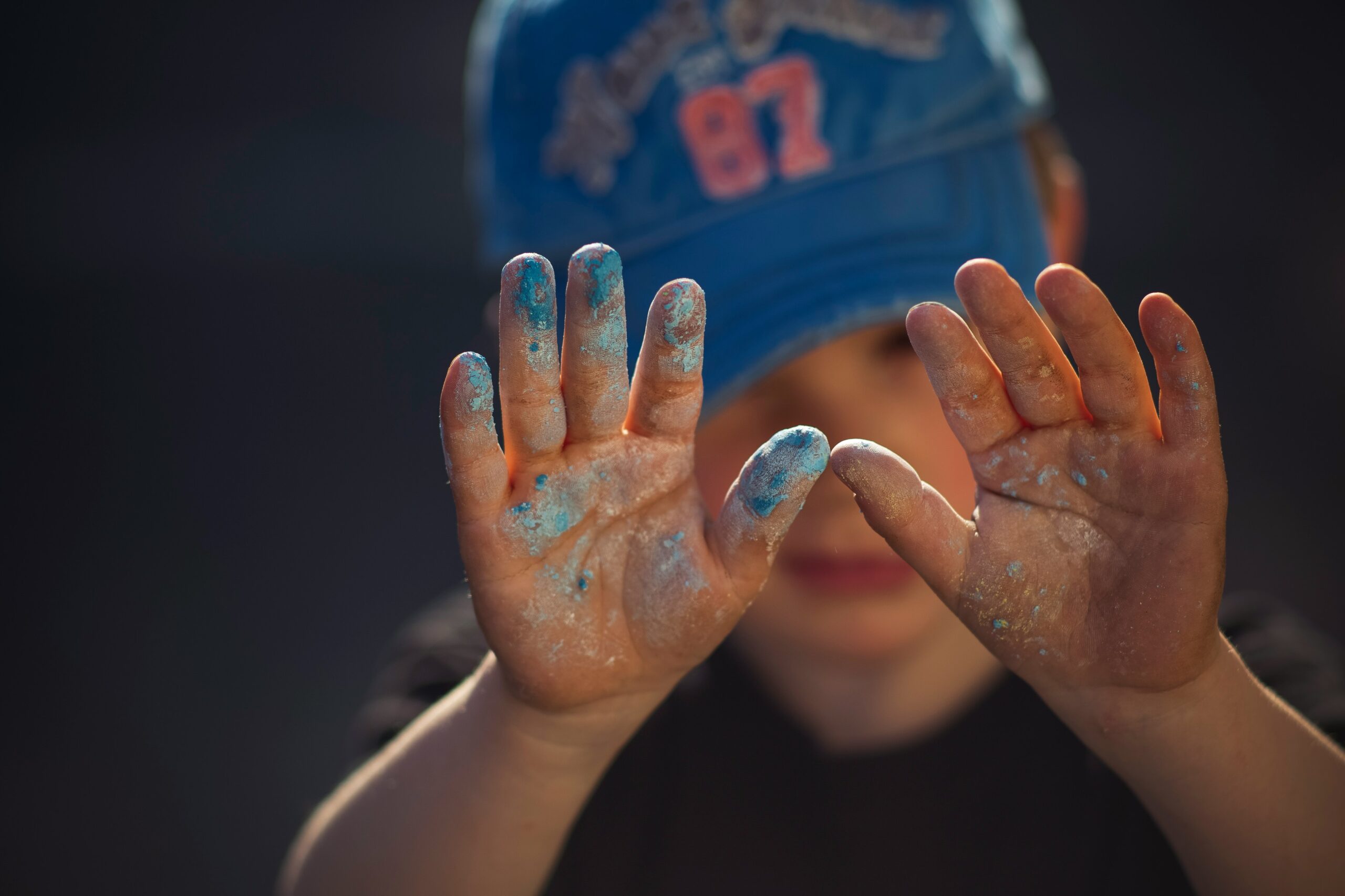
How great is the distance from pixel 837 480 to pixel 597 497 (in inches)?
11.0

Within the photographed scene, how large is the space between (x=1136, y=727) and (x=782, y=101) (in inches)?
19.0

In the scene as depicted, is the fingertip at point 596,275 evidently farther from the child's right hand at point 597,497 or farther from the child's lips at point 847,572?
the child's lips at point 847,572

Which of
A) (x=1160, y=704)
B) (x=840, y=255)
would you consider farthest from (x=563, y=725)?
(x=840, y=255)

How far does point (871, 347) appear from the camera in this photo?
0.72m

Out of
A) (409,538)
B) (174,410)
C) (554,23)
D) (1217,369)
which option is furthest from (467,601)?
(1217,369)

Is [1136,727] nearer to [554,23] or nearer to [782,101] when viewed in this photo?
[782,101]

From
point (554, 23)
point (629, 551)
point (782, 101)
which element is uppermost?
point (554, 23)

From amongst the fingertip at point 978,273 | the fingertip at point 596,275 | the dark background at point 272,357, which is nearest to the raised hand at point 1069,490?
the fingertip at point 978,273

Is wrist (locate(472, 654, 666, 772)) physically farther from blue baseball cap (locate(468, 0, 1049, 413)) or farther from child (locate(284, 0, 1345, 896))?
blue baseball cap (locate(468, 0, 1049, 413))

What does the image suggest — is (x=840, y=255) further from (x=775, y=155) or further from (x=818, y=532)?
(x=818, y=532)

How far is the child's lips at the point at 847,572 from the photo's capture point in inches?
28.8

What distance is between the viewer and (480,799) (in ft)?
1.66

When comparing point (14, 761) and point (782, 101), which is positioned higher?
point (782, 101)

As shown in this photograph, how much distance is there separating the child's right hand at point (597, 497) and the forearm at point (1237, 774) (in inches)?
7.3
